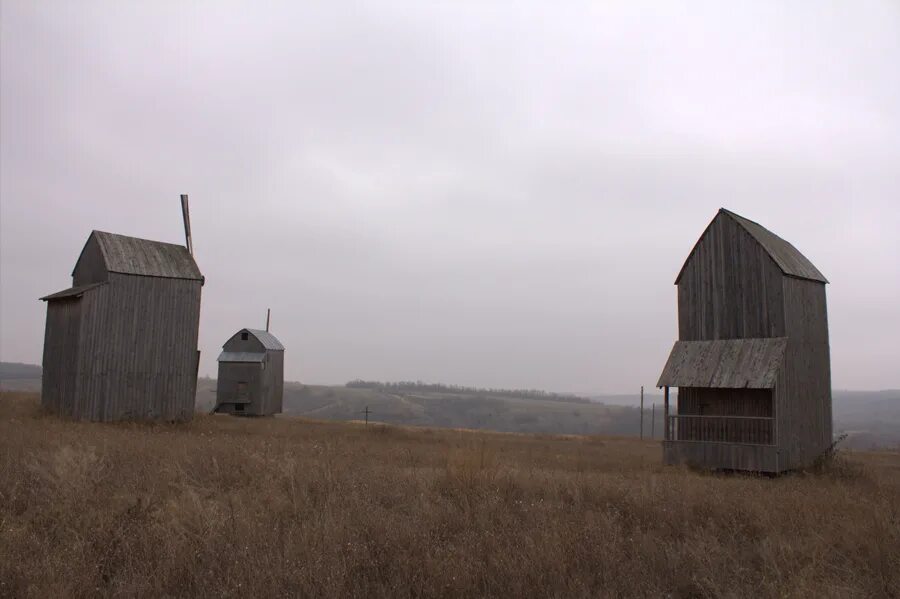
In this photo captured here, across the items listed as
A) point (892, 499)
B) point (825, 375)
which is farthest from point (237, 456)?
point (825, 375)

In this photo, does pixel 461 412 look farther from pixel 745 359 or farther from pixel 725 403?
pixel 745 359

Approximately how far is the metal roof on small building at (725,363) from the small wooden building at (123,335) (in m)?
20.3

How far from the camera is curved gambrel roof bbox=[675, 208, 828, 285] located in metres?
21.2

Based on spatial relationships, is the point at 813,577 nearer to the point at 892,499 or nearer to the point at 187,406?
the point at 892,499

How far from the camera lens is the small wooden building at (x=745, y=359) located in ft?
66.3

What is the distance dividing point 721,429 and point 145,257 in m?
24.5

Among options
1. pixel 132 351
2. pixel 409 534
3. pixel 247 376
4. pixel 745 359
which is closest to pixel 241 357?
pixel 247 376

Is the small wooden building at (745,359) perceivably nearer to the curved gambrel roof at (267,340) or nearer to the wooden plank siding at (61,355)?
the wooden plank siding at (61,355)

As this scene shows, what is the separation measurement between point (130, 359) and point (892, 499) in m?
26.1

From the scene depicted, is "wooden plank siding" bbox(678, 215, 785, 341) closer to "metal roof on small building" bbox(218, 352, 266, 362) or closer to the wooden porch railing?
the wooden porch railing

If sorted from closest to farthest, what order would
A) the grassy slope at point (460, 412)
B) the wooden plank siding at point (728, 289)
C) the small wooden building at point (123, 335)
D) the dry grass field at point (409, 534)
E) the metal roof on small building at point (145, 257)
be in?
1. the dry grass field at point (409, 534)
2. the wooden plank siding at point (728, 289)
3. the small wooden building at point (123, 335)
4. the metal roof on small building at point (145, 257)
5. the grassy slope at point (460, 412)

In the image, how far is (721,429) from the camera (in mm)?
21844

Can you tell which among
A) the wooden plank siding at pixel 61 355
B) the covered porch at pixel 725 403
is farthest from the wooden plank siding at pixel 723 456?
the wooden plank siding at pixel 61 355

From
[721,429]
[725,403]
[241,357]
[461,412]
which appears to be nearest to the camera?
[721,429]
